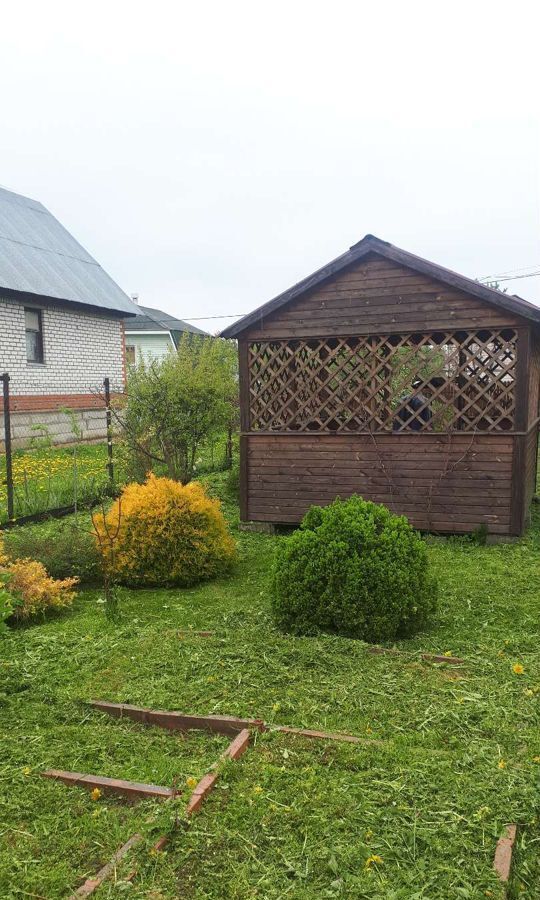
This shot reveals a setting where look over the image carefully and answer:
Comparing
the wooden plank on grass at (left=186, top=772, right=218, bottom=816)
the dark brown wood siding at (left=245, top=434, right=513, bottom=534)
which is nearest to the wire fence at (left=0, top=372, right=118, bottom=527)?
the dark brown wood siding at (left=245, top=434, right=513, bottom=534)

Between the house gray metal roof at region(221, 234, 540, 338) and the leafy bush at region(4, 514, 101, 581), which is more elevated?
the house gray metal roof at region(221, 234, 540, 338)

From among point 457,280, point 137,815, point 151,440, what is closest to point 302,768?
point 137,815

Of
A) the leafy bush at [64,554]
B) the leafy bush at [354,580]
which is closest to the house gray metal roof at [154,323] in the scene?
the leafy bush at [64,554]

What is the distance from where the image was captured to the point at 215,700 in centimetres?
345

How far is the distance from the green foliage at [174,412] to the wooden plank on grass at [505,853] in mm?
7464

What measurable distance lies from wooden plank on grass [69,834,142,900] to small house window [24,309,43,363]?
16.6 m

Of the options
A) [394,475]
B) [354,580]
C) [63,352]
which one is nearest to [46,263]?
[63,352]

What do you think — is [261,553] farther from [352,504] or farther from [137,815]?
[137,815]

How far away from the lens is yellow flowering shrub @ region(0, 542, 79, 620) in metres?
5.20

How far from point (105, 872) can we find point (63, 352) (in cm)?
1753

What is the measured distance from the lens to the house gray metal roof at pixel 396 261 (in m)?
7.59

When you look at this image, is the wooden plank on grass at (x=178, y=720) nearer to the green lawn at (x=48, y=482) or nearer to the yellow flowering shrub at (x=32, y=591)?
the yellow flowering shrub at (x=32, y=591)

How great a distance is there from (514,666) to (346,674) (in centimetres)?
94

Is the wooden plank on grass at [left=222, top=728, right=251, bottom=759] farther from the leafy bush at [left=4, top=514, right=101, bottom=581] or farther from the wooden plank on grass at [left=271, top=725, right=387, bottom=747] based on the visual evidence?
the leafy bush at [left=4, top=514, right=101, bottom=581]
